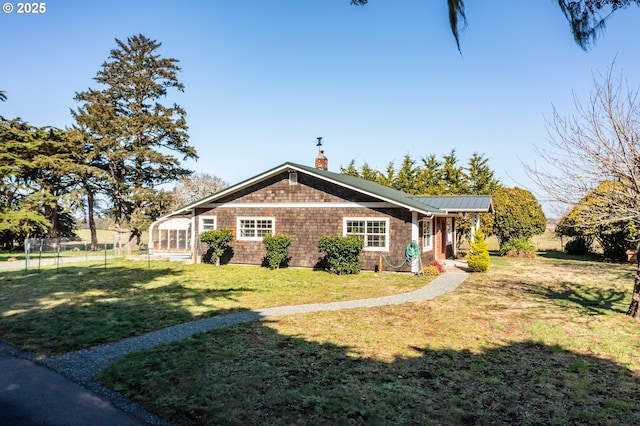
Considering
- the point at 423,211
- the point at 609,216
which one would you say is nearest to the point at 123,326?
the point at 609,216

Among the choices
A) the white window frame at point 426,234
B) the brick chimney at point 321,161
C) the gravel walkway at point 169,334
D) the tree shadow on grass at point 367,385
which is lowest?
the tree shadow on grass at point 367,385

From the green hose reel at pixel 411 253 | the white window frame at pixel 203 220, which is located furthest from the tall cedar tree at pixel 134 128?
the green hose reel at pixel 411 253

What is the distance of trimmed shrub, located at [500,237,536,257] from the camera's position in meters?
25.8

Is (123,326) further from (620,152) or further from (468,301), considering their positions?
(620,152)

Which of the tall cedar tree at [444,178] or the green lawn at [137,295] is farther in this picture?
the tall cedar tree at [444,178]

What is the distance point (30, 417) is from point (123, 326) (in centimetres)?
407

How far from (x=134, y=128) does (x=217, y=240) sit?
1930cm

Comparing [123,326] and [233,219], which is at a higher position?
[233,219]

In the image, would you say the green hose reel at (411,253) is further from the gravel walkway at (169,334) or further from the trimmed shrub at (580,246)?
the trimmed shrub at (580,246)

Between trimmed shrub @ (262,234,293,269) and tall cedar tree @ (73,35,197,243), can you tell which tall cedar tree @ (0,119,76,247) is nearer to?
tall cedar tree @ (73,35,197,243)

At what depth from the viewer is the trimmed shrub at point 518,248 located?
2584 centimetres

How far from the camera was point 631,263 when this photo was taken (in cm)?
2194

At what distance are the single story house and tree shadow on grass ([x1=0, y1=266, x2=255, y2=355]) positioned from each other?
183 inches

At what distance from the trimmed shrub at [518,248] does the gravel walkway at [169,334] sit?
14717mm
